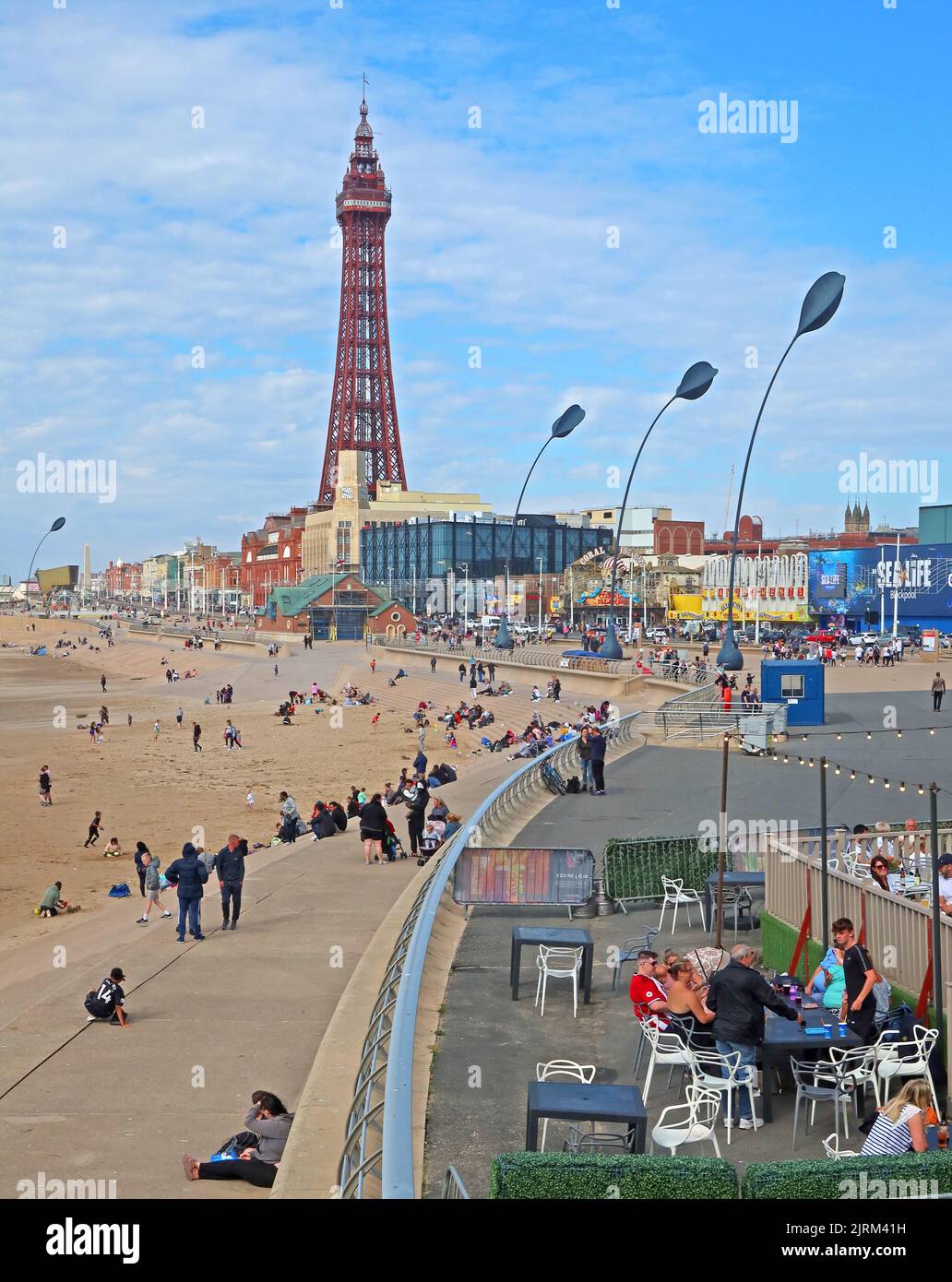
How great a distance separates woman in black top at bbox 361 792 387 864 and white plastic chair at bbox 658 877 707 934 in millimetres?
4646

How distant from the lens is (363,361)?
134 meters

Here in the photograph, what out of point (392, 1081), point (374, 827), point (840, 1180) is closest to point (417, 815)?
point (374, 827)

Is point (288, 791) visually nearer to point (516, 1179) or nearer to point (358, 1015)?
point (358, 1015)

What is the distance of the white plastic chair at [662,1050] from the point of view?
6.48m

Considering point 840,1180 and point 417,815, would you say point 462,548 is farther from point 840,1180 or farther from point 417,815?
point 840,1180

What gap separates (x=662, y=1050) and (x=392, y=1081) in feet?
5.89

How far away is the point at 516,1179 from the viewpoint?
453 cm

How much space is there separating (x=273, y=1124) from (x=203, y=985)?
3498 millimetres

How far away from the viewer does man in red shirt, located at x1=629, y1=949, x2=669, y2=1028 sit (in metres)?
7.24

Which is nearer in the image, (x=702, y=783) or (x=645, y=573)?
(x=702, y=783)

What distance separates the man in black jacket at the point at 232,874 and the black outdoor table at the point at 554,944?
4153 millimetres

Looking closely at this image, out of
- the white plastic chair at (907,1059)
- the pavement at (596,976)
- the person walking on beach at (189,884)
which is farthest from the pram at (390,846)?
the white plastic chair at (907,1059)
